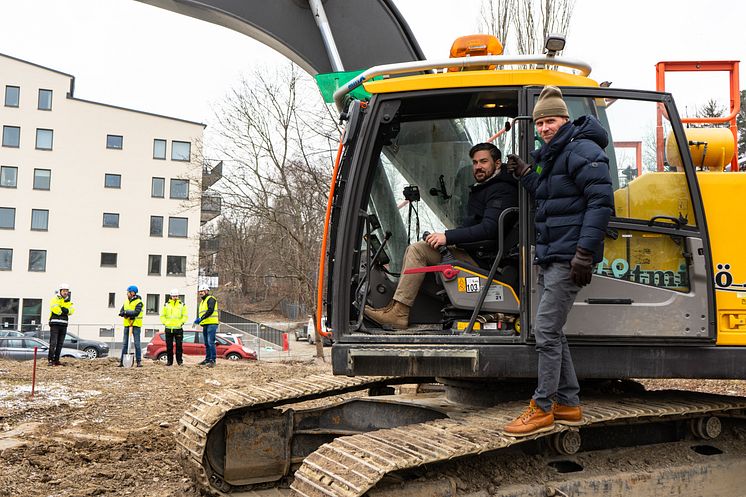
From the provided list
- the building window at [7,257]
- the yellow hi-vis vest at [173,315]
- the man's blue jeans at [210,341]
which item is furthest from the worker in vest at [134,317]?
the building window at [7,257]

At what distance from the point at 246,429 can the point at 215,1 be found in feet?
9.48

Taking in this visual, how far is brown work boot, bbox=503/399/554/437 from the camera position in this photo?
3695 mm

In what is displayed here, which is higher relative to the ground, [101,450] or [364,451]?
[364,451]

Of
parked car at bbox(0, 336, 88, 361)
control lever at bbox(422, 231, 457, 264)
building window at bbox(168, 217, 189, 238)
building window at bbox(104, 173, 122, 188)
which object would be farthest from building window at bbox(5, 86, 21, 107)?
control lever at bbox(422, 231, 457, 264)

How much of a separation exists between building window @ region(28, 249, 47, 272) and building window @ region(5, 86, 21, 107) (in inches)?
317

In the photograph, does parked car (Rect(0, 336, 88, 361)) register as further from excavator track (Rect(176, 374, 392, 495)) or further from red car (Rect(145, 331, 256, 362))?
excavator track (Rect(176, 374, 392, 495))

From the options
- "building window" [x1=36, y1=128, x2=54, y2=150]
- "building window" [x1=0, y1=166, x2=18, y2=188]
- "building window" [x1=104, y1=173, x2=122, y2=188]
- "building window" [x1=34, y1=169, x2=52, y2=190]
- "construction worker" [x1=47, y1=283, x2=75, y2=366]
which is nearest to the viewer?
"construction worker" [x1=47, y1=283, x2=75, y2=366]

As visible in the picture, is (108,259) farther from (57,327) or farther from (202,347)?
(57,327)

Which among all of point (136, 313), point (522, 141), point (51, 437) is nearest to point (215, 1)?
point (522, 141)

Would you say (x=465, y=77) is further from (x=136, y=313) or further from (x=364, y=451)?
(x=136, y=313)

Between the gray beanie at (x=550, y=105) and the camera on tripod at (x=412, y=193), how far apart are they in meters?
1.22

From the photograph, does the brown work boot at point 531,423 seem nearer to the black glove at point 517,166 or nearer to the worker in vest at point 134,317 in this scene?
the black glove at point 517,166

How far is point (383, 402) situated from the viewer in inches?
205

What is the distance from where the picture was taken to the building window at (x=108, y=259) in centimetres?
3994
